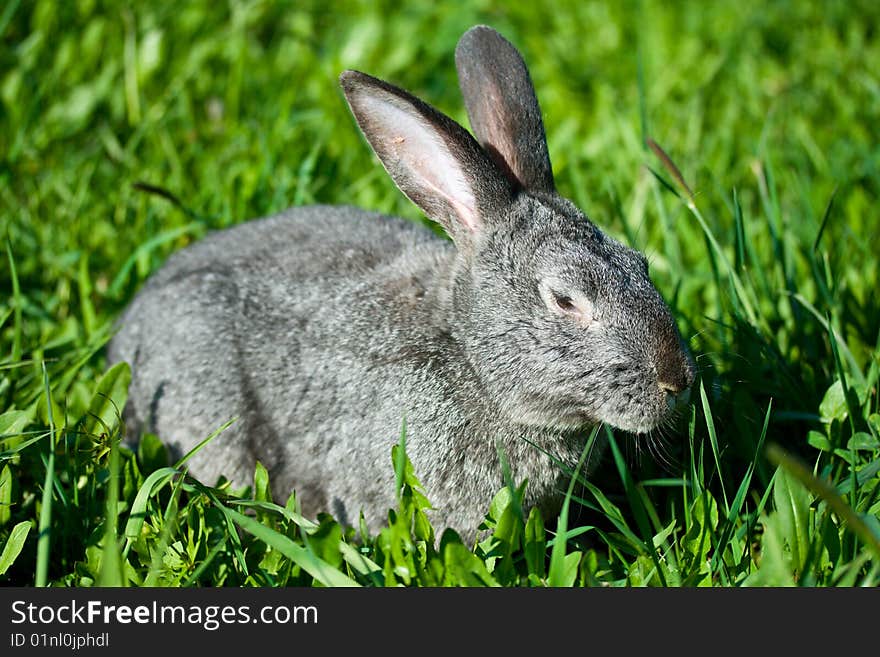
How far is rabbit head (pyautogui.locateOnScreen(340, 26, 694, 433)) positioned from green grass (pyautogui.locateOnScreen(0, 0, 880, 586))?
0.91ft

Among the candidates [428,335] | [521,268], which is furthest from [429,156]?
[428,335]

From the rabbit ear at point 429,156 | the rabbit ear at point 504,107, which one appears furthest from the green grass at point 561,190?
the rabbit ear at point 429,156

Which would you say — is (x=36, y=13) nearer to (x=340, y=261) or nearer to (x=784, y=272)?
(x=340, y=261)

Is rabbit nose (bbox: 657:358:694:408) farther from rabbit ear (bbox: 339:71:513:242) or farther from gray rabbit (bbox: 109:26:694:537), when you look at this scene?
rabbit ear (bbox: 339:71:513:242)

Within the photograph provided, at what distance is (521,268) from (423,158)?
0.57 m

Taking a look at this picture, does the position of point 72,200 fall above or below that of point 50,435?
above

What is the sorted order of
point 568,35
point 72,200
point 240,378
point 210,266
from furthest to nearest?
point 568,35
point 72,200
point 210,266
point 240,378

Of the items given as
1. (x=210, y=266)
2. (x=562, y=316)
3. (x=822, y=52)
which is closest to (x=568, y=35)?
(x=822, y=52)

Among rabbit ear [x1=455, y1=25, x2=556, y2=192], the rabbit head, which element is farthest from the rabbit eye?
rabbit ear [x1=455, y1=25, x2=556, y2=192]

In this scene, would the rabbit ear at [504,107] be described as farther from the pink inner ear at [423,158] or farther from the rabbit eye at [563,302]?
the rabbit eye at [563,302]

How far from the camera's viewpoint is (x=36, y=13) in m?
6.46

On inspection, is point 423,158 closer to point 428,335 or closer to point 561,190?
point 428,335

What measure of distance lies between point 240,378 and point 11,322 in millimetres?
1221

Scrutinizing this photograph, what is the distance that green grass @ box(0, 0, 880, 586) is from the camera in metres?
3.23
